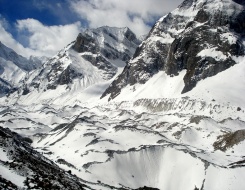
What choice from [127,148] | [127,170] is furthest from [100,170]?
[127,148]

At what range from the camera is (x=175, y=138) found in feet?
547

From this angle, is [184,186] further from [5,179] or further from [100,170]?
[5,179]

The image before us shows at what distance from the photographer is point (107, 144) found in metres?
137

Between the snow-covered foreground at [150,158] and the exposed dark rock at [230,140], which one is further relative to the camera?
the exposed dark rock at [230,140]

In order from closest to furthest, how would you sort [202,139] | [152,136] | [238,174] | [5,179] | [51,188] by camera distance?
[5,179] < [51,188] < [238,174] < [152,136] < [202,139]

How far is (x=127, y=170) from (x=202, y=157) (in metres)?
20.3

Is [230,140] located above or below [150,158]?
above

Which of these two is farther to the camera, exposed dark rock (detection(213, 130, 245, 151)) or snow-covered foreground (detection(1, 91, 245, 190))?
exposed dark rock (detection(213, 130, 245, 151))

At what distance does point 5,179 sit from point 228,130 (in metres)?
134

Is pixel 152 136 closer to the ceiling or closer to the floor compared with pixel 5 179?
closer to the ceiling

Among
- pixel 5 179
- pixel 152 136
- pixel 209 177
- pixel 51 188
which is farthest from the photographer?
pixel 152 136

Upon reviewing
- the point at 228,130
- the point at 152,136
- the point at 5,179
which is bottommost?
the point at 5,179

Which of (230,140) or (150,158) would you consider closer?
(150,158)

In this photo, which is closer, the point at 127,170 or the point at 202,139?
the point at 127,170
